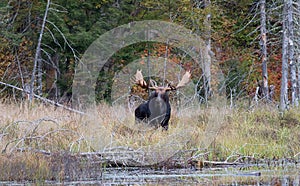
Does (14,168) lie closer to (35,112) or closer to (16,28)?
(35,112)

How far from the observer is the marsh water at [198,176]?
8.85m

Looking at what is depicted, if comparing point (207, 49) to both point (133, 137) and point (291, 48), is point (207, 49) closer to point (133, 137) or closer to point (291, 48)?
point (291, 48)

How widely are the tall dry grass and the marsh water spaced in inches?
16.1

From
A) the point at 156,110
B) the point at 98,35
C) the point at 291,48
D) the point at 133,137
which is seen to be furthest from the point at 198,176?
the point at 98,35

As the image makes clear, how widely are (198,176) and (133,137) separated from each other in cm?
312

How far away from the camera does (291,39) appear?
59.9 ft

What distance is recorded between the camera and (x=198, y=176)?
959 centimetres

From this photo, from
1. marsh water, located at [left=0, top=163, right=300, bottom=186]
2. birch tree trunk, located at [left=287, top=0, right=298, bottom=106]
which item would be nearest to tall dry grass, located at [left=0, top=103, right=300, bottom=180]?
marsh water, located at [left=0, top=163, right=300, bottom=186]

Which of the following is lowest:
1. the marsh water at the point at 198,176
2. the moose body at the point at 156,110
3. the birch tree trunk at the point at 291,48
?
the marsh water at the point at 198,176

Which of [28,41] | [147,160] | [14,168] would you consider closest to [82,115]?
[147,160]

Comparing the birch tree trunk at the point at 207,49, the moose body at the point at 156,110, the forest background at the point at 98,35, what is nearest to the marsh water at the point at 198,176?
the moose body at the point at 156,110

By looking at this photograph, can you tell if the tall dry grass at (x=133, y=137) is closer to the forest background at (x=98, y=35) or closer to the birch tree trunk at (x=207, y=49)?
the birch tree trunk at (x=207, y=49)

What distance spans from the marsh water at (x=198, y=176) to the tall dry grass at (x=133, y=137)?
1.34 feet

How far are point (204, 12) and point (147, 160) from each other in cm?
1134
